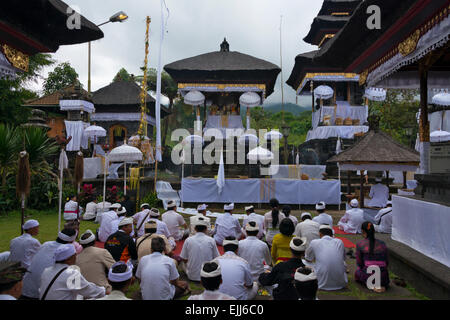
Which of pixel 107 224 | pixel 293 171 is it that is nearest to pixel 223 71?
pixel 293 171

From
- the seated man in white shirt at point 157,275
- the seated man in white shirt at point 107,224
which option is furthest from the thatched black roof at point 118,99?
the seated man in white shirt at point 157,275

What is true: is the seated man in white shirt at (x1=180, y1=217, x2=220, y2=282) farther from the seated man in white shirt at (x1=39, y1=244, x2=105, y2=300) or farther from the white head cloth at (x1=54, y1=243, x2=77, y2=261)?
the white head cloth at (x1=54, y1=243, x2=77, y2=261)

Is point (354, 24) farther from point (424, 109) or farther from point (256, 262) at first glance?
point (256, 262)

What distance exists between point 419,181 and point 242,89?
17491 millimetres

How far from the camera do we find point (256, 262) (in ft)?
18.1

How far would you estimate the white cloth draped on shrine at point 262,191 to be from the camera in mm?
15117

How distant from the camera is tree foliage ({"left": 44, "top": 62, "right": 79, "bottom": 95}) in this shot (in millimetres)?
30178

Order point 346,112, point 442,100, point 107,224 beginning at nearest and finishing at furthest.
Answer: point 107,224 < point 442,100 < point 346,112

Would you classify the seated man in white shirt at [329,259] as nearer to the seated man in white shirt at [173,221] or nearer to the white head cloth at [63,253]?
the white head cloth at [63,253]

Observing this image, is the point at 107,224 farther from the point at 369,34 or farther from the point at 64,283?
the point at 369,34

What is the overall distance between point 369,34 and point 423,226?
4.20 metres

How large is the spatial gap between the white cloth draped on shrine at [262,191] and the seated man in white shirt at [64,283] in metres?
11.3

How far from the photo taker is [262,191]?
49.9 feet
